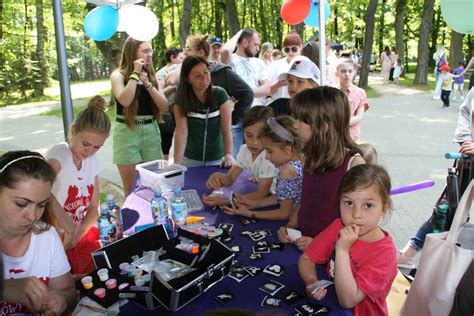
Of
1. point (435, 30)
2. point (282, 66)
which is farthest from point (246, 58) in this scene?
point (435, 30)

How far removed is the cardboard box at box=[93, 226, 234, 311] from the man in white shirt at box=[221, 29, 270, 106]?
2868 millimetres

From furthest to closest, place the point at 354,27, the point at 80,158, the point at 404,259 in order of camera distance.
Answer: the point at 354,27
the point at 404,259
the point at 80,158

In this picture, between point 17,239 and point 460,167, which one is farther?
point 460,167

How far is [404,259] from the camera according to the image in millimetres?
3074

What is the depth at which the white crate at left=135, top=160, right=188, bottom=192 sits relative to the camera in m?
2.64

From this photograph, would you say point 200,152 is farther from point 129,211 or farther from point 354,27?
point 354,27

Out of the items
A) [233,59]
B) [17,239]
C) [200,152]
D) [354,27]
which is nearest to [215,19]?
[354,27]

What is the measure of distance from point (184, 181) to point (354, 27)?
A: 3076 cm

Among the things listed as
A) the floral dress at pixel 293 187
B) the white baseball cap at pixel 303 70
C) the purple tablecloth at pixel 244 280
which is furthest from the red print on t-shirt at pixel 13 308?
the white baseball cap at pixel 303 70

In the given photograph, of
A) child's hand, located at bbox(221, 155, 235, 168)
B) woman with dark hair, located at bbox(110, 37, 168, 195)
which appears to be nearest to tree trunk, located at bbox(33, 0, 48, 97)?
woman with dark hair, located at bbox(110, 37, 168, 195)

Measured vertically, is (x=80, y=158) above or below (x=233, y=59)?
below

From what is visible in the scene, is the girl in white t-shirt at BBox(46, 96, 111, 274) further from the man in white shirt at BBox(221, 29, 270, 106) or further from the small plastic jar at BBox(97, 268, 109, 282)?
the man in white shirt at BBox(221, 29, 270, 106)

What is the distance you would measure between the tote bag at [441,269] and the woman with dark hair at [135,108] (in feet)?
7.45

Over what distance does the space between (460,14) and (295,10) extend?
1.95m
